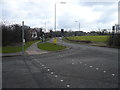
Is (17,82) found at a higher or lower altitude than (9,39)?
lower

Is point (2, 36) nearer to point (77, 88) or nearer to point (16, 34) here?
point (16, 34)

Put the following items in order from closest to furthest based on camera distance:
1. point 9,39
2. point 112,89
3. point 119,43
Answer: point 112,89, point 119,43, point 9,39

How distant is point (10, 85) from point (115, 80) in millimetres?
4769

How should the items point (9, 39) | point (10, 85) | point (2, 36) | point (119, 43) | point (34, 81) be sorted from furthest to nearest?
point (9, 39) → point (2, 36) → point (119, 43) → point (34, 81) → point (10, 85)

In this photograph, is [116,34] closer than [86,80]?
No

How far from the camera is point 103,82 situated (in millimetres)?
5160

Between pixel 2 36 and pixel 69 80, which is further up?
pixel 2 36

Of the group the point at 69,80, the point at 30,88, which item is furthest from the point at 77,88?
the point at 30,88

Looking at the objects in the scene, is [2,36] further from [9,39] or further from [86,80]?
[86,80]

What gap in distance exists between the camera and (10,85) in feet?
16.3

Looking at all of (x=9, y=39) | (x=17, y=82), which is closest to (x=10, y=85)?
(x=17, y=82)

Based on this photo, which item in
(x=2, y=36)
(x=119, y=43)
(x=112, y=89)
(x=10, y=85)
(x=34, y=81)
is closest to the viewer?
(x=112, y=89)

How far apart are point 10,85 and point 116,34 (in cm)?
2132

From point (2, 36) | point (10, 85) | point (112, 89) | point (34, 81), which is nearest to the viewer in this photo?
point (112, 89)
